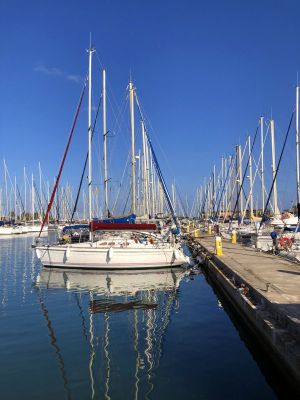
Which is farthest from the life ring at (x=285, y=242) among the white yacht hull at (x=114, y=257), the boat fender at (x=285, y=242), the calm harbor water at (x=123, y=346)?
the calm harbor water at (x=123, y=346)

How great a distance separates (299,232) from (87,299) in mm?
16535

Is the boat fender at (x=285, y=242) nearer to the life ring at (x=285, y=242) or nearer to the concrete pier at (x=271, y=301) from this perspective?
the life ring at (x=285, y=242)

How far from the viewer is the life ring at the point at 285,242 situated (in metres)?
25.3

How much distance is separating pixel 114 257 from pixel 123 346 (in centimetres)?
1281

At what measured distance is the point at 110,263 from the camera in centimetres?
2383

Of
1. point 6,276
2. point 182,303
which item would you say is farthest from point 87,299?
point 6,276

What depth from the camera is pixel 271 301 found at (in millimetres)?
11047

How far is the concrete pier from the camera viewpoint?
27.3 ft

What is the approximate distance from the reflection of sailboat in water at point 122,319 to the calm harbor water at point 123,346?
0.03m

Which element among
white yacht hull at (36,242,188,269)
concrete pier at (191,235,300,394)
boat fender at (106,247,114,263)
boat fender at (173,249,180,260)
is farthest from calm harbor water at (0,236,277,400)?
boat fender at (173,249,180,260)

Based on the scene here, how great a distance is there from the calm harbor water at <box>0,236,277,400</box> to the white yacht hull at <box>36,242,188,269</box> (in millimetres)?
4024

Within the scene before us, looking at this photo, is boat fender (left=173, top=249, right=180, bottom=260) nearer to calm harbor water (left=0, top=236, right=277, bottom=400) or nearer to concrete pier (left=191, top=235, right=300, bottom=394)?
concrete pier (left=191, top=235, right=300, bottom=394)

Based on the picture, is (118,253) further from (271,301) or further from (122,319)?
(271,301)

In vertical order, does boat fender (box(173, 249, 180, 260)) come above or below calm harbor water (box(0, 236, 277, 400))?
above
